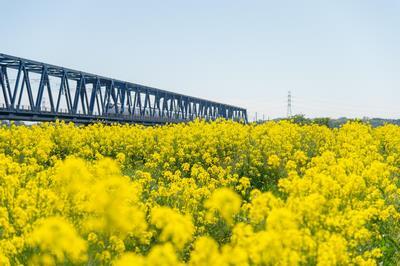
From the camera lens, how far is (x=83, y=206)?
4.16 m

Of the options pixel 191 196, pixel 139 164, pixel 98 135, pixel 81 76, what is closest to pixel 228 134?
pixel 139 164

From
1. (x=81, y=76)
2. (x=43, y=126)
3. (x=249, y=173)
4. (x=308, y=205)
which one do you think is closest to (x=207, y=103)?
(x=81, y=76)

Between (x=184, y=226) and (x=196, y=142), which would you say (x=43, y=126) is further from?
(x=184, y=226)

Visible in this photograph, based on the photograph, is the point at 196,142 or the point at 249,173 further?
the point at 196,142

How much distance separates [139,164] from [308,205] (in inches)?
344

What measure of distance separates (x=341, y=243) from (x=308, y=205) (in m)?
0.43

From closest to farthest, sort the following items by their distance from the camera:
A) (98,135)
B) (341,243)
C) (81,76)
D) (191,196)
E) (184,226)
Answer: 1. (184,226)
2. (341,243)
3. (191,196)
4. (98,135)
5. (81,76)

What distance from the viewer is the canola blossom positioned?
10.5 ft

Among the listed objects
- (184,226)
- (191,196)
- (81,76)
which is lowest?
(191,196)

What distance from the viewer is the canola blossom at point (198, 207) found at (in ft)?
10.5

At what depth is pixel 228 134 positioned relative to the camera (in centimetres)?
1417

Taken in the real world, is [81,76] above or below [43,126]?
above

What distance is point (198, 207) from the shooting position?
761 cm

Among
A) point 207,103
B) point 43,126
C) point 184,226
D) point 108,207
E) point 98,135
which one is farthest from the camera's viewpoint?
point 207,103
